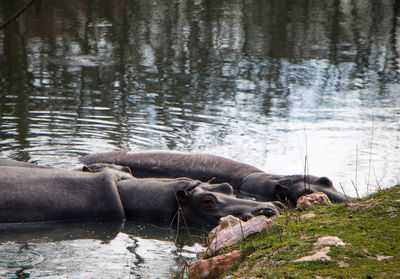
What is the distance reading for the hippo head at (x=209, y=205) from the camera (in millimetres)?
6309

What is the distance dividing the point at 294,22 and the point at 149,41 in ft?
18.8

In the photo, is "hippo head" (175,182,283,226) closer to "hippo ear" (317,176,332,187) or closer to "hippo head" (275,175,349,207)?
"hippo head" (275,175,349,207)

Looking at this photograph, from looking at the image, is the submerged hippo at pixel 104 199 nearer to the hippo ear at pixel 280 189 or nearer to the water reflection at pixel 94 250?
the water reflection at pixel 94 250

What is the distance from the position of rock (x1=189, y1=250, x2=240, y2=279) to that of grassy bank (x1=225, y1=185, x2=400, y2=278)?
0.25ft

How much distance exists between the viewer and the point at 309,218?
5.08 m

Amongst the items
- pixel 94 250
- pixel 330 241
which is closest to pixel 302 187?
pixel 94 250

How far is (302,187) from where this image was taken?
7168mm

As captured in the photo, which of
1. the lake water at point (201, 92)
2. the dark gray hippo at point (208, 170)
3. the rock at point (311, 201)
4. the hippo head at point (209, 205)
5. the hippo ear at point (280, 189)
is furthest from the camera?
the lake water at point (201, 92)

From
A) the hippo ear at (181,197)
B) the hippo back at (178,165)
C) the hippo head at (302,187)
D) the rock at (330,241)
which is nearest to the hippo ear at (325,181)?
the hippo head at (302,187)

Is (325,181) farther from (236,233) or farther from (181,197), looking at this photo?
(236,233)

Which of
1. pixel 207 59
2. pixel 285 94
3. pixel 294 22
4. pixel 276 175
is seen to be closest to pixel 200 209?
pixel 276 175

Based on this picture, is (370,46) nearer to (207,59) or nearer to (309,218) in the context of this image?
(207,59)

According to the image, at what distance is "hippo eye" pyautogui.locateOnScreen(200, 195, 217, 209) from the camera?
21.1ft

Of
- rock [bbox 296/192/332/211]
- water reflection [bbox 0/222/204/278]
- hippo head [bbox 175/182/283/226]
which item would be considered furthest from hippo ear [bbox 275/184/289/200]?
water reflection [bbox 0/222/204/278]
